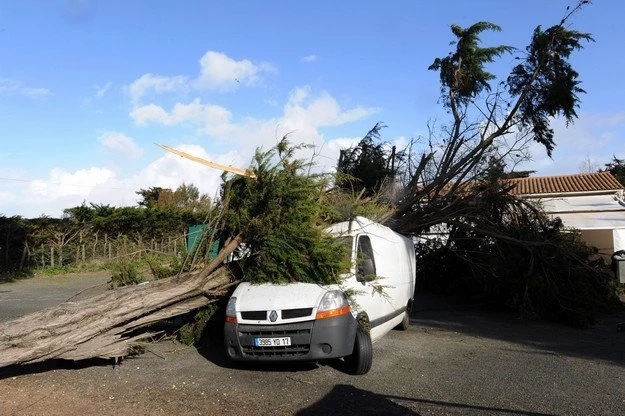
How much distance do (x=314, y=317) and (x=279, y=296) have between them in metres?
0.65

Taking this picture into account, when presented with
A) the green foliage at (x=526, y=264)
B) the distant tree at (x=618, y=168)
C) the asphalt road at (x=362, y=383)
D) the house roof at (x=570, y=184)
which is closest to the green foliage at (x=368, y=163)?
the green foliage at (x=526, y=264)

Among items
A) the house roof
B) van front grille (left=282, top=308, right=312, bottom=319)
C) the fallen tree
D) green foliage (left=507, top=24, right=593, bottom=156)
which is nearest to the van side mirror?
the fallen tree

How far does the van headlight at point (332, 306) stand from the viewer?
6820 mm

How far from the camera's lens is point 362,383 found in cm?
668

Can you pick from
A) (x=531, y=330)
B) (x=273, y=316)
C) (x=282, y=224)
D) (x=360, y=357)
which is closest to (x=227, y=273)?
(x=282, y=224)

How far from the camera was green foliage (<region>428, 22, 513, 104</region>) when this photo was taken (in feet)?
45.8

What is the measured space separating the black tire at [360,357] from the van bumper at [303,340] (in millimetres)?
160

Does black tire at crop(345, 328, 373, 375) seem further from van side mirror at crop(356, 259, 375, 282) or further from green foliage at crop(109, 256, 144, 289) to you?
green foliage at crop(109, 256, 144, 289)

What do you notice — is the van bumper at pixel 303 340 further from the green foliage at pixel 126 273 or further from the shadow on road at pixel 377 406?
the green foliage at pixel 126 273

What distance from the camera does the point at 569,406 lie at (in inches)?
227

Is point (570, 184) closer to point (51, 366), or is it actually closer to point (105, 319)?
point (105, 319)

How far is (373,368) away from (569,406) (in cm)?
255

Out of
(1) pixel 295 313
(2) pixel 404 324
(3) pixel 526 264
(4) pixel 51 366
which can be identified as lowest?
(4) pixel 51 366

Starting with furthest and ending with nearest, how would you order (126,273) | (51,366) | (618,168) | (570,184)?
(618,168) → (570,184) → (126,273) → (51,366)
